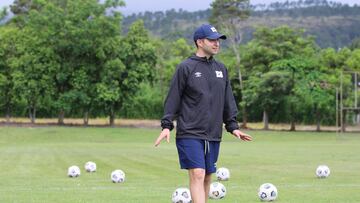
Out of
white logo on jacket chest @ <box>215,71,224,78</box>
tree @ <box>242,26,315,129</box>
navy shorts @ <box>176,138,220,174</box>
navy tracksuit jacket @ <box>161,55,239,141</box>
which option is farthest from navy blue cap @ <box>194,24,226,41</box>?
tree @ <box>242,26,315,129</box>

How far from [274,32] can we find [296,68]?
491 cm

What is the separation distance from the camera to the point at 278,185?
59.2ft

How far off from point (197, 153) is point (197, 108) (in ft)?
1.91

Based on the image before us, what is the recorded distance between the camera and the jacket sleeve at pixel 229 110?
998 cm

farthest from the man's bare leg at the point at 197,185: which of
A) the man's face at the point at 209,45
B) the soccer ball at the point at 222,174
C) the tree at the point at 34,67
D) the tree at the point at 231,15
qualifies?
the tree at the point at 231,15

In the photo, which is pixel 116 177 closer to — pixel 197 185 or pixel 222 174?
pixel 222 174

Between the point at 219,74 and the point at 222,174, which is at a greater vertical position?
the point at 219,74

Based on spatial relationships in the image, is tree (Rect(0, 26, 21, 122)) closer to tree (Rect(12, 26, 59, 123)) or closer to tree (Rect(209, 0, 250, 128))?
tree (Rect(12, 26, 59, 123))

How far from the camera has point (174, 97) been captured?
9609 mm

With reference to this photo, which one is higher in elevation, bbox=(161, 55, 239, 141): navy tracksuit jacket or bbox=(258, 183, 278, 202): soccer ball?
bbox=(161, 55, 239, 141): navy tracksuit jacket

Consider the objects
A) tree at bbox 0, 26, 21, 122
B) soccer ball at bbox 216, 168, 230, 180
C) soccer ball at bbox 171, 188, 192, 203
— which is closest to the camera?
soccer ball at bbox 171, 188, 192, 203

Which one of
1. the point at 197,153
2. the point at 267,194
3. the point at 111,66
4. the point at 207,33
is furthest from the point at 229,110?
the point at 111,66

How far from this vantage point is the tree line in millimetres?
63344

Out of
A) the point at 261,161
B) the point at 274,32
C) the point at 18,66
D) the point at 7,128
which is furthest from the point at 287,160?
the point at 274,32
